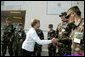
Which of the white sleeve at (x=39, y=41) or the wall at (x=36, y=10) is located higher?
the wall at (x=36, y=10)

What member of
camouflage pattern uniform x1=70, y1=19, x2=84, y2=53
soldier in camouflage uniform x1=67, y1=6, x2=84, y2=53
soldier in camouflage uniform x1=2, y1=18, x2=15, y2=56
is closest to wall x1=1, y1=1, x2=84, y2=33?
soldier in camouflage uniform x1=2, y1=18, x2=15, y2=56

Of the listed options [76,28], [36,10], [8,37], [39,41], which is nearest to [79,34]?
[76,28]

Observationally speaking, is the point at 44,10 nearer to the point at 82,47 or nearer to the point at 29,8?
the point at 29,8

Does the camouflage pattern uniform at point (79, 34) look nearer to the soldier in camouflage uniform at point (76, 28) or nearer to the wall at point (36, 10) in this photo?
the soldier in camouflage uniform at point (76, 28)

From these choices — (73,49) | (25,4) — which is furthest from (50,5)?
(73,49)

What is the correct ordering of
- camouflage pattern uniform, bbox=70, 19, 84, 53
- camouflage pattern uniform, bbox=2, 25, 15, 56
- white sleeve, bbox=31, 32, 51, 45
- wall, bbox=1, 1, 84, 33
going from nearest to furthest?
camouflage pattern uniform, bbox=70, 19, 84, 53
white sleeve, bbox=31, 32, 51, 45
camouflage pattern uniform, bbox=2, 25, 15, 56
wall, bbox=1, 1, 84, 33

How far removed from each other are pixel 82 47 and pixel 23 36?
4.75 m

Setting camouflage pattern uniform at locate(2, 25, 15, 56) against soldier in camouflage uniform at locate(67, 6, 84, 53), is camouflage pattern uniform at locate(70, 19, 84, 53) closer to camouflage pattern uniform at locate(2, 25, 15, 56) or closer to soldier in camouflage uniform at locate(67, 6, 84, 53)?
soldier in camouflage uniform at locate(67, 6, 84, 53)

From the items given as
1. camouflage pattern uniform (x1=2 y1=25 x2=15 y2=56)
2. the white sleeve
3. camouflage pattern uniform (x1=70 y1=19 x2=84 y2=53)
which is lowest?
camouflage pattern uniform (x1=2 y1=25 x2=15 y2=56)

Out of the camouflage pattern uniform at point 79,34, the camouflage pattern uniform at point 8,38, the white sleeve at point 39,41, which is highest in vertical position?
the camouflage pattern uniform at point 79,34

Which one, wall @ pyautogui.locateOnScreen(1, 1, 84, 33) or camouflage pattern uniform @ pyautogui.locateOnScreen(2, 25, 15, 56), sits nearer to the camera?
camouflage pattern uniform @ pyautogui.locateOnScreen(2, 25, 15, 56)

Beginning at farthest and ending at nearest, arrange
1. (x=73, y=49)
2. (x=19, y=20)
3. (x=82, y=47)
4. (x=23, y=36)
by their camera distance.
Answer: (x=19, y=20), (x=23, y=36), (x=73, y=49), (x=82, y=47)

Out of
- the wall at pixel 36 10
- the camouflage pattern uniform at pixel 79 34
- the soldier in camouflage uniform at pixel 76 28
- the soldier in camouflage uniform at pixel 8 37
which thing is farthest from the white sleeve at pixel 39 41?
the wall at pixel 36 10

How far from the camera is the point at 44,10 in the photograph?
31.7ft
